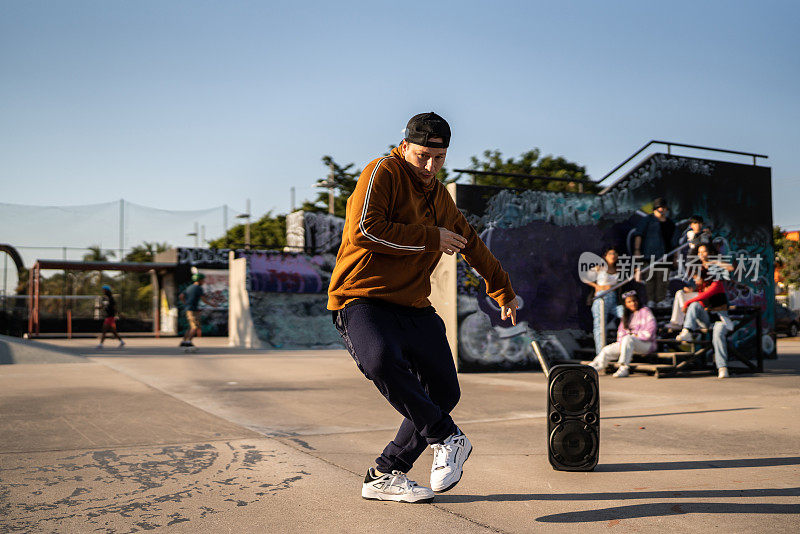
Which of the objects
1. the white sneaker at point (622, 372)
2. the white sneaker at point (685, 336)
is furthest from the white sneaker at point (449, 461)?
the white sneaker at point (685, 336)

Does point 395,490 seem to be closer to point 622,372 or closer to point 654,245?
point 622,372

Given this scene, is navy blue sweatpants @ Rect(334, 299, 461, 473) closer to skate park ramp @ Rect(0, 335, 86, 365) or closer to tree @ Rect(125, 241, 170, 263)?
skate park ramp @ Rect(0, 335, 86, 365)

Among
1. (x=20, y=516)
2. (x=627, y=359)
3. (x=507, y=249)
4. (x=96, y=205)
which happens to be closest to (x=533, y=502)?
(x=20, y=516)

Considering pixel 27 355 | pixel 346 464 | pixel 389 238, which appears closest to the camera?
pixel 389 238

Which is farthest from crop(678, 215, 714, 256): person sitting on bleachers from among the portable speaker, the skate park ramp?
the skate park ramp

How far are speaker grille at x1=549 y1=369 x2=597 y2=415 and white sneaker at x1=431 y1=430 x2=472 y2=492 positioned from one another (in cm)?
92

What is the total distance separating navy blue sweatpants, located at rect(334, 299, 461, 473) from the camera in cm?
316

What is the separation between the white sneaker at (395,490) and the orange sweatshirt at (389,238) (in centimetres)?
87

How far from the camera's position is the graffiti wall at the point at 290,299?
20547mm

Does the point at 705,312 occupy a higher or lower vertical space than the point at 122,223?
lower

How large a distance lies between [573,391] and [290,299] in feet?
57.4

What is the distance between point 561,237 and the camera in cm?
1196

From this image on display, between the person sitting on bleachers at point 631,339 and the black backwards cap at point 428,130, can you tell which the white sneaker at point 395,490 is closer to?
the black backwards cap at point 428,130

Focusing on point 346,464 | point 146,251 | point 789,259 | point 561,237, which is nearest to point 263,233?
point 146,251
